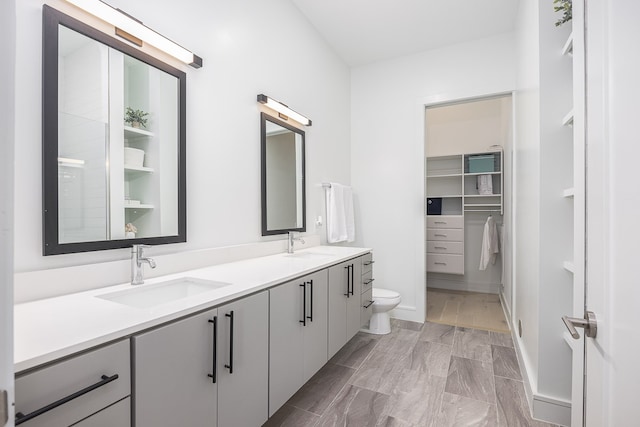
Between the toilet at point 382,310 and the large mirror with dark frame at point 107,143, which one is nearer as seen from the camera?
the large mirror with dark frame at point 107,143

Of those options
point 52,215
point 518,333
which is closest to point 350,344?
point 518,333

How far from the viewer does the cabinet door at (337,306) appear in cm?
199

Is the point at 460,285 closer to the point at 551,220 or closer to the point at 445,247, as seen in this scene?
the point at 445,247

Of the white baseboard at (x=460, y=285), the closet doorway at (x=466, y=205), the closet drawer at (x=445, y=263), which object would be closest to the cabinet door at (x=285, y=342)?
the closet doorway at (x=466, y=205)

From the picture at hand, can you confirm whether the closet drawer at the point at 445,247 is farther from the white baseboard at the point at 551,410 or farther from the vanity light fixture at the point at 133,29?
the vanity light fixture at the point at 133,29

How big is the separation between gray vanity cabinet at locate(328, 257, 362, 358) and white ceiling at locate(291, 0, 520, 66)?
2.13 meters

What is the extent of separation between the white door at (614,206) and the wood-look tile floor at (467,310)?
9.01ft

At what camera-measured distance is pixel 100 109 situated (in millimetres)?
1285

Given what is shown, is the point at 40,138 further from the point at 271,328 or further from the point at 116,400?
the point at 271,328

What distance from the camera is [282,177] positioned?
2434 mm

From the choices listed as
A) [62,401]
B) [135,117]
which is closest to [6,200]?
[62,401]

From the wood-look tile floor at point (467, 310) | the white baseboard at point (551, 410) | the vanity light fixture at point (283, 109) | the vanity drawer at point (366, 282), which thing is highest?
the vanity light fixture at point (283, 109)

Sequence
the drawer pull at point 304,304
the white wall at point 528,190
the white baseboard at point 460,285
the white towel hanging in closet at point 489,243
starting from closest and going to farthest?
the drawer pull at point 304,304 → the white wall at point 528,190 → the white towel hanging in closet at point 489,243 → the white baseboard at point 460,285

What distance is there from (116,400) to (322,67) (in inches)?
120
